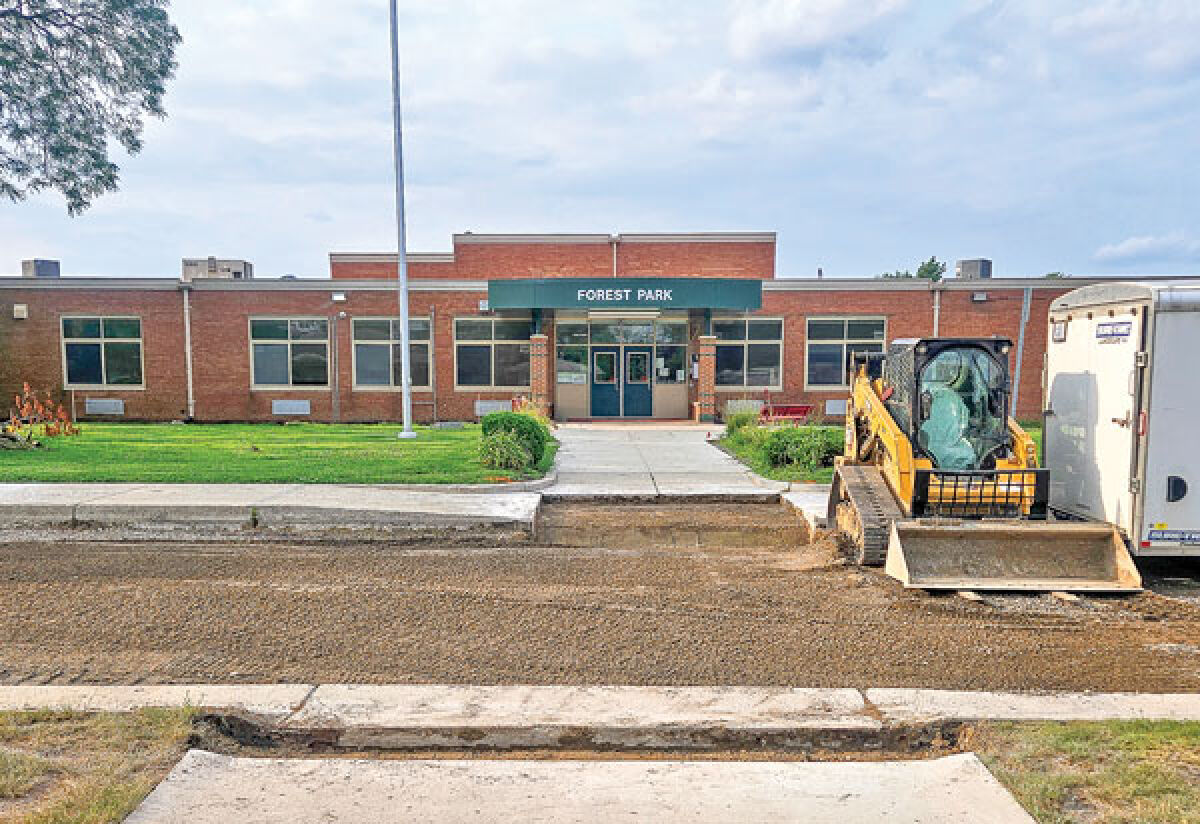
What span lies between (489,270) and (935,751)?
31270 millimetres

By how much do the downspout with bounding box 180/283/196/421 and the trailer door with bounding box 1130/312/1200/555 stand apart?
2536 cm

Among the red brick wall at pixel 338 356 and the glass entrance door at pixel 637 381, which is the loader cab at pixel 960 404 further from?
the red brick wall at pixel 338 356

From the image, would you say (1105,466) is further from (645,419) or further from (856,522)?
(645,419)

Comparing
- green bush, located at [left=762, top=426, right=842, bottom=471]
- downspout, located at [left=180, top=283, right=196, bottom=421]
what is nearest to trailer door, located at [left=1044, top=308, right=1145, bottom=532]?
green bush, located at [left=762, top=426, right=842, bottom=471]

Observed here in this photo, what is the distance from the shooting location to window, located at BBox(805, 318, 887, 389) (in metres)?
25.9

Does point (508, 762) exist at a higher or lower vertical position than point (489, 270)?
lower

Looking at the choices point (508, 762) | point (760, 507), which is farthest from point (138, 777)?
point (760, 507)

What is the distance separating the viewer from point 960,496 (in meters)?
8.40

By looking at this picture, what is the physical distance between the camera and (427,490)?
39.1 feet

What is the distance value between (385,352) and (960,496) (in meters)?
20.6

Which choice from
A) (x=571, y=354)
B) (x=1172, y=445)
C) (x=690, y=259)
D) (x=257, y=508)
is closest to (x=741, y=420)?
(x=571, y=354)

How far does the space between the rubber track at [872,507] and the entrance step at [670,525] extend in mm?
1180

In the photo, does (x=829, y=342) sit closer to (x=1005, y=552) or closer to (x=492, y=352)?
(x=492, y=352)

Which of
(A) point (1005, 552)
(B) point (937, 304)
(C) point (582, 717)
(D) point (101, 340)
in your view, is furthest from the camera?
(D) point (101, 340)
